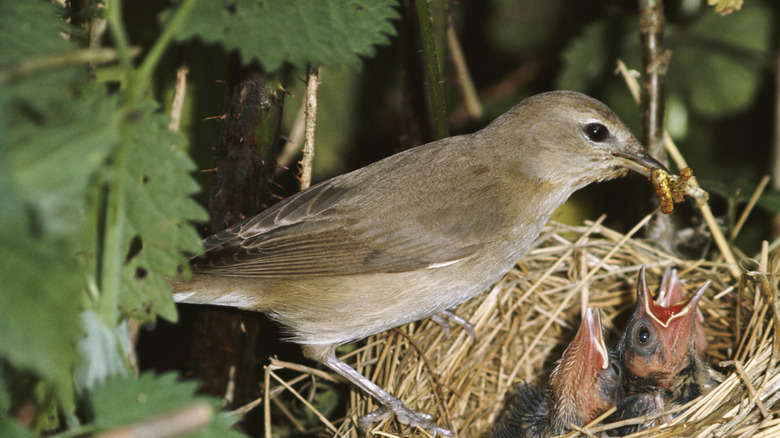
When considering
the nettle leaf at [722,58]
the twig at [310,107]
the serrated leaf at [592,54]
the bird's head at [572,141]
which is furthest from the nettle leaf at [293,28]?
the nettle leaf at [722,58]

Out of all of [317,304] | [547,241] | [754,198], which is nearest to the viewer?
[317,304]

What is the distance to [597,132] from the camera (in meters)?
2.87

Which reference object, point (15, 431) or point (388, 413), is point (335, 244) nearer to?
point (388, 413)

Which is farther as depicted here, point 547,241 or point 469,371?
point 547,241

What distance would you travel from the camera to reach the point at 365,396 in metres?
2.95

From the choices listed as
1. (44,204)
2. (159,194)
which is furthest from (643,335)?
(44,204)

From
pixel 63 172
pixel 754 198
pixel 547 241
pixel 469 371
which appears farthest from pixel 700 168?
pixel 63 172

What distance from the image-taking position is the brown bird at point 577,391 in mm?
2924

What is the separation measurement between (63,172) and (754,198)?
10.3 feet

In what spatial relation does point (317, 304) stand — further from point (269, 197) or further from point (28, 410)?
point (28, 410)

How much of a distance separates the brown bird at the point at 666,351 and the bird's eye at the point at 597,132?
2.06 feet

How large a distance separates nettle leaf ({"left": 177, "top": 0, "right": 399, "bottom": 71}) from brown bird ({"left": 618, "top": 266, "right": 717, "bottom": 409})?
175 centimetres

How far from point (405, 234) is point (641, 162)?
109 cm

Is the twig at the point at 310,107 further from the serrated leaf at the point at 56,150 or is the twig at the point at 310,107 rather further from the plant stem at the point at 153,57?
the serrated leaf at the point at 56,150
